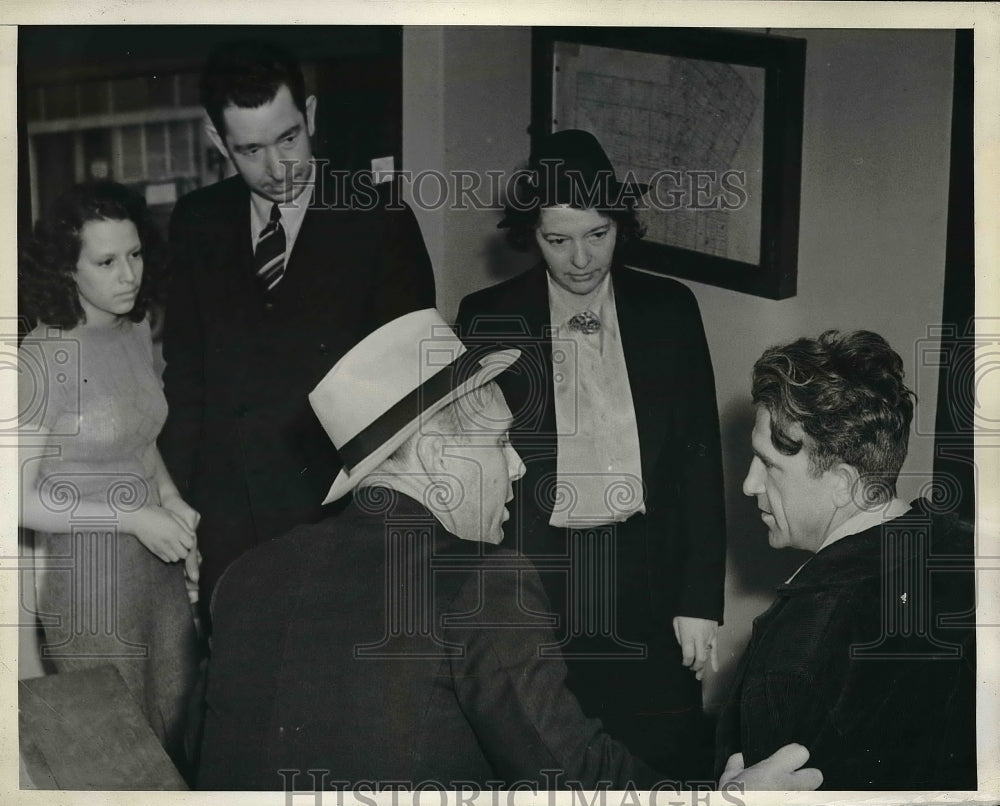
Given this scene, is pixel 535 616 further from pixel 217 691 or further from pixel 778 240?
pixel 778 240

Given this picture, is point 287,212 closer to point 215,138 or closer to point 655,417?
point 215,138

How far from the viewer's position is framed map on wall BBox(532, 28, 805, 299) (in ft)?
7.20

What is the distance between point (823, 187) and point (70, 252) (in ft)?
4.56

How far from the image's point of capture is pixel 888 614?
2.25 m

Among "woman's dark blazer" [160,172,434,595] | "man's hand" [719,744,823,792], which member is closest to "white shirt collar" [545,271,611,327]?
"woman's dark blazer" [160,172,434,595]

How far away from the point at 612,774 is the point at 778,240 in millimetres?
1041

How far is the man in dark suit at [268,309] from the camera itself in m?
2.23

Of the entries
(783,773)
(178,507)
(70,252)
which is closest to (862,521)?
(783,773)

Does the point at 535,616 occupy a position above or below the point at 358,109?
below

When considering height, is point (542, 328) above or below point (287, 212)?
below

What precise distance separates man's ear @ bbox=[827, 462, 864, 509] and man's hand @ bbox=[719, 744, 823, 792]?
46 cm

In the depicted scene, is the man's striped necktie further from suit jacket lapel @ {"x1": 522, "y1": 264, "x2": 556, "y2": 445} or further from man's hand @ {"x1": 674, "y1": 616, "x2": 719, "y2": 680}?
man's hand @ {"x1": 674, "y1": 616, "x2": 719, "y2": 680}

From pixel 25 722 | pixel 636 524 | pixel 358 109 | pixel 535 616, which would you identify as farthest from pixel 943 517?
pixel 25 722

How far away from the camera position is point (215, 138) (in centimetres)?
222
